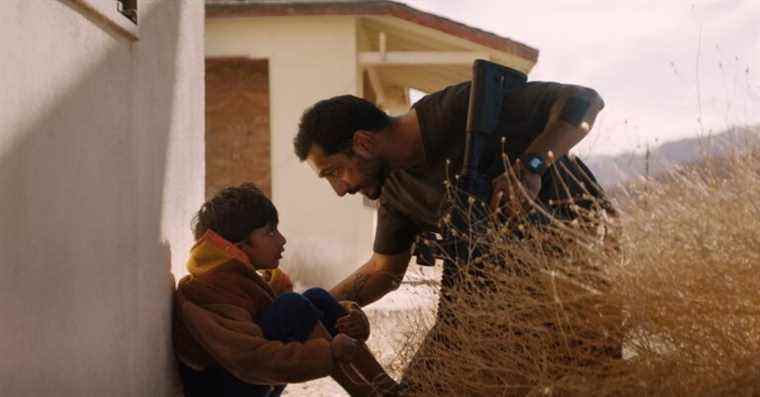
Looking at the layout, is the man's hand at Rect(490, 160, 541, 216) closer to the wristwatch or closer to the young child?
the wristwatch

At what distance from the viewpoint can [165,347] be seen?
3.26 meters

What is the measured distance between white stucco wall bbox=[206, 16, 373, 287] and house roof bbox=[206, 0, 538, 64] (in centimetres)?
18

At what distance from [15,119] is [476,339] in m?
1.37

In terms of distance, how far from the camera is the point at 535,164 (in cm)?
322

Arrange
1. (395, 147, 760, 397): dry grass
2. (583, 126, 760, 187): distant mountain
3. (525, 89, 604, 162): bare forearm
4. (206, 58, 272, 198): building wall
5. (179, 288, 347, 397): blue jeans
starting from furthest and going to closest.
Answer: (206, 58, 272, 198): building wall < (525, 89, 604, 162): bare forearm < (179, 288, 347, 397): blue jeans < (583, 126, 760, 187): distant mountain < (395, 147, 760, 397): dry grass

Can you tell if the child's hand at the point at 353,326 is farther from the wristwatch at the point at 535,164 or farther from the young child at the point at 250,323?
the wristwatch at the point at 535,164

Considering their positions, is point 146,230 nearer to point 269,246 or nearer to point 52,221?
point 269,246

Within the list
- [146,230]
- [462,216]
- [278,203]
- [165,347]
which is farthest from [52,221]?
[278,203]

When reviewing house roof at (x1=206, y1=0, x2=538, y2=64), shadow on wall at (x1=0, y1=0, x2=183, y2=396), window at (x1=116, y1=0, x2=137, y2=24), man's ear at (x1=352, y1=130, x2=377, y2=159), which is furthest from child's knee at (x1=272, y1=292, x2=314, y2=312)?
house roof at (x1=206, y1=0, x2=538, y2=64)

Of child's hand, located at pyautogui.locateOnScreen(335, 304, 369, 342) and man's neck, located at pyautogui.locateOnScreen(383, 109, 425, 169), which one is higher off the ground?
man's neck, located at pyautogui.locateOnScreen(383, 109, 425, 169)

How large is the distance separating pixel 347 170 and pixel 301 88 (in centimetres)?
758

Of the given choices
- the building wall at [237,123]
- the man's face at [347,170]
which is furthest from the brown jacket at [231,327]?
the building wall at [237,123]

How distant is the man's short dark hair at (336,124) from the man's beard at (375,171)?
0.31 feet

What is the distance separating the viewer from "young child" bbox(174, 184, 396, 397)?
9.87 feet
